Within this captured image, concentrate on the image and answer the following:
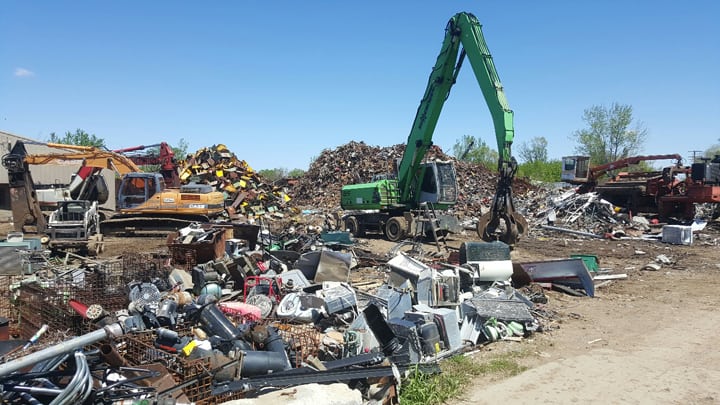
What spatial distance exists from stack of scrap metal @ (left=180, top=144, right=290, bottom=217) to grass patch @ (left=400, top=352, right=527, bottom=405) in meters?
16.8

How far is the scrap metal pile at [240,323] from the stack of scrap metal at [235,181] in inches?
521

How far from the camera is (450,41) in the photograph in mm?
13773

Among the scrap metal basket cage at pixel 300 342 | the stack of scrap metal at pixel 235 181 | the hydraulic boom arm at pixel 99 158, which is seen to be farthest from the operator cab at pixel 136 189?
the scrap metal basket cage at pixel 300 342

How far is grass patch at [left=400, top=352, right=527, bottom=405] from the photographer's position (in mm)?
4859

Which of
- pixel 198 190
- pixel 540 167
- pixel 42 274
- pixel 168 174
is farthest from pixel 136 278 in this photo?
pixel 540 167

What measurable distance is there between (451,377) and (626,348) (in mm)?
2575

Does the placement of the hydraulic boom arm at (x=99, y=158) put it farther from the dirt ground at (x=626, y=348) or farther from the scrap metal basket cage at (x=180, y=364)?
the dirt ground at (x=626, y=348)

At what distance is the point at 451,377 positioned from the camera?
17.6 feet

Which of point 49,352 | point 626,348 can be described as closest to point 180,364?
point 49,352

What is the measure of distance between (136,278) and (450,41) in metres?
10.0

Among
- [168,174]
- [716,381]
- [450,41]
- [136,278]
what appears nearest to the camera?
[716,381]

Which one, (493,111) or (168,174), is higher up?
(493,111)

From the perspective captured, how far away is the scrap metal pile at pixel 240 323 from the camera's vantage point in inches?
156

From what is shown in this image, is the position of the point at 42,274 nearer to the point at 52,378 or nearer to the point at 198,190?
the point at 52,378
